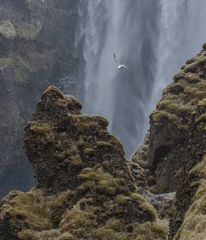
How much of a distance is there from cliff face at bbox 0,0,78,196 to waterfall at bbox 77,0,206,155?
6.40 meters

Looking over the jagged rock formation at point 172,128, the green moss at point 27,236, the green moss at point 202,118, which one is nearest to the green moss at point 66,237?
the green moss at point 27,236

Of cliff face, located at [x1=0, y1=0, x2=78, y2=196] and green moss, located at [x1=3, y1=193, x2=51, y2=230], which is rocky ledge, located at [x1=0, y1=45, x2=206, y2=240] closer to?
green moss, located at [x1=3, y1=193, x2=51, y2=230]

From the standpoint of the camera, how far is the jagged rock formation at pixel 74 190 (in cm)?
2516

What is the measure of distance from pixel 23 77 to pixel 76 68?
18.5 m

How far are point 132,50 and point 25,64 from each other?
3731 centimetres

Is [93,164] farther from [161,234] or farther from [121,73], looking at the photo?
[121,73]

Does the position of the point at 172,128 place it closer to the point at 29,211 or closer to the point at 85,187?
the point at 85,187

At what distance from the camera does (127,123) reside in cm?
17375

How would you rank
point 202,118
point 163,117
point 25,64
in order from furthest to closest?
1. point 25,64
2. point 163,117
3. point 202,118

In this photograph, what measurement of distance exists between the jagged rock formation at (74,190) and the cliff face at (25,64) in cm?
14624

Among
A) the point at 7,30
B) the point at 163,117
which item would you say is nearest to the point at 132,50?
the point at 7,30

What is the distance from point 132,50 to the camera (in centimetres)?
18775

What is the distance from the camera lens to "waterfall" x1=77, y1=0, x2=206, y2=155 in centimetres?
17200

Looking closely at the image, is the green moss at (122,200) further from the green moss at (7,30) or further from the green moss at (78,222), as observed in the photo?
the green moss at (7,30)
